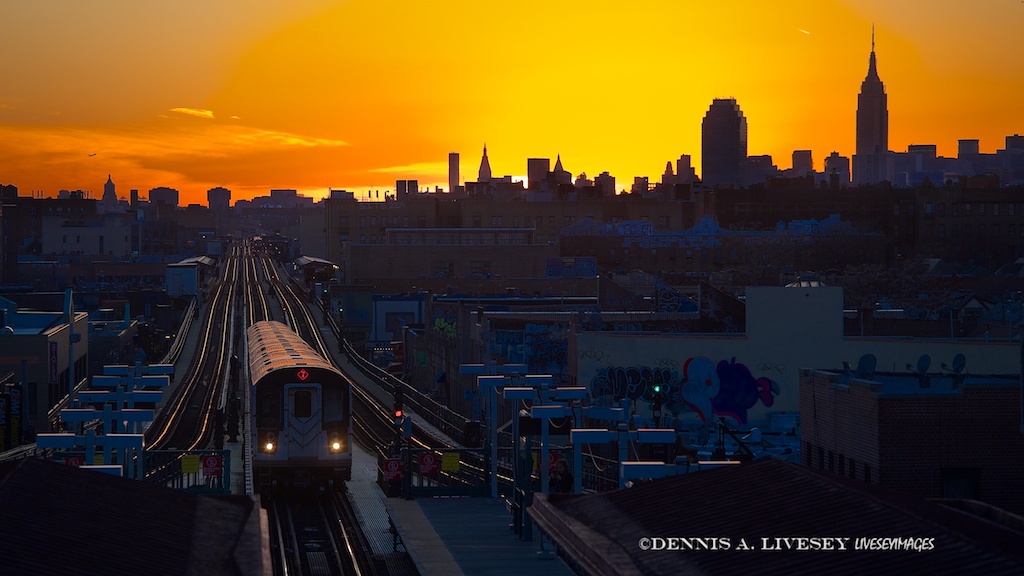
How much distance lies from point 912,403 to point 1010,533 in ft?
34.1

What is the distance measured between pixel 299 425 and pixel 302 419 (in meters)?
0.15

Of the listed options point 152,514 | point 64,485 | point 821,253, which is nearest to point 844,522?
point 152,514

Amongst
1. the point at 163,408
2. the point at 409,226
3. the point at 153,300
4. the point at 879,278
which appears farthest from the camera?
the point at 409,226

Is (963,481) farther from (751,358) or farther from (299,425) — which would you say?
(751,358)

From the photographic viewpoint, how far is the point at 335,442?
32.0m

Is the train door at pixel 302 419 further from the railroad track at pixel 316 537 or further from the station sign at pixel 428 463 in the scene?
the station sign at pixel 428 463

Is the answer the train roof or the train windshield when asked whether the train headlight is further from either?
the train roof

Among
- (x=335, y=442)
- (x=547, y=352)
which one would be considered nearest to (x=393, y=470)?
(x=335, y=442)

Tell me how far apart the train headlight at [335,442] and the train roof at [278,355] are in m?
1.43

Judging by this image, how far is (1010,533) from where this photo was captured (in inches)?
524

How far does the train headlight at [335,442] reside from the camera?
31.9m

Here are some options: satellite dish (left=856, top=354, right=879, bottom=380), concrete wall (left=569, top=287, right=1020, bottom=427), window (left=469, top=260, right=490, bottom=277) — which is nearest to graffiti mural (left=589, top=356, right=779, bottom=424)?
concrete wall (left=569, top=287, right=1020, bottom=427)

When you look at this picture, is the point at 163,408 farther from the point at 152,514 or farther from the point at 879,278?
the point at 879,278

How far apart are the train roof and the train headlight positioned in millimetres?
1432
